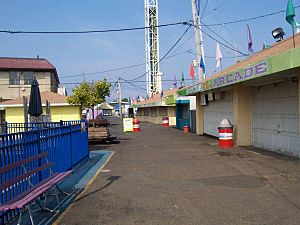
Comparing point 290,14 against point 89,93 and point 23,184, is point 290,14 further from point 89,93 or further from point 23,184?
point 89,93

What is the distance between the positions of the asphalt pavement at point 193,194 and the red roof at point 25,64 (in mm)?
38875

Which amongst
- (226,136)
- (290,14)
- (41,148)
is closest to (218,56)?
(226,136)

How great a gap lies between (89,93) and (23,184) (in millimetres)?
26450

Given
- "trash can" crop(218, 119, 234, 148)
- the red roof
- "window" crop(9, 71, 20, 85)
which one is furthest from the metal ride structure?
"trash can" crop(218, 119, 234, 148)

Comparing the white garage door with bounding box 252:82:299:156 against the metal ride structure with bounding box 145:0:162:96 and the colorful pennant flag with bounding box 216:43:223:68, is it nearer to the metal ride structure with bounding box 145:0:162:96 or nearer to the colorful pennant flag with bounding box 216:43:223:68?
the colorful pennant flag with bounding box 216:43:223:68

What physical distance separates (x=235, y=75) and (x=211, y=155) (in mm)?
3298

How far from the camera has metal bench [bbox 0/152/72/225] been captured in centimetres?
508

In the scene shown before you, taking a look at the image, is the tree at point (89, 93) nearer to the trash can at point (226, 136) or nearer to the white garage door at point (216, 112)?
the white garage door at point (216, 112)

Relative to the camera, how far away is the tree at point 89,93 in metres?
30.7

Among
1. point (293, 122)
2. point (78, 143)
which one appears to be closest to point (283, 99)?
point (293, 122)

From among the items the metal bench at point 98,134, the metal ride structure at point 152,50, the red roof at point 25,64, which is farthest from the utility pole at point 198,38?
the metal ride structure at point 152,50

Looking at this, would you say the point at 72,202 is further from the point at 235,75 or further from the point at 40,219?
the point at 235,75

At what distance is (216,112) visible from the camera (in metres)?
21.7

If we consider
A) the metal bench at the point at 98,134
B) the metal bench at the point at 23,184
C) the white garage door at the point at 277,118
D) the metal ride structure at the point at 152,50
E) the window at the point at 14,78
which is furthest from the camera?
the metal ride structure at the point at 152,50
